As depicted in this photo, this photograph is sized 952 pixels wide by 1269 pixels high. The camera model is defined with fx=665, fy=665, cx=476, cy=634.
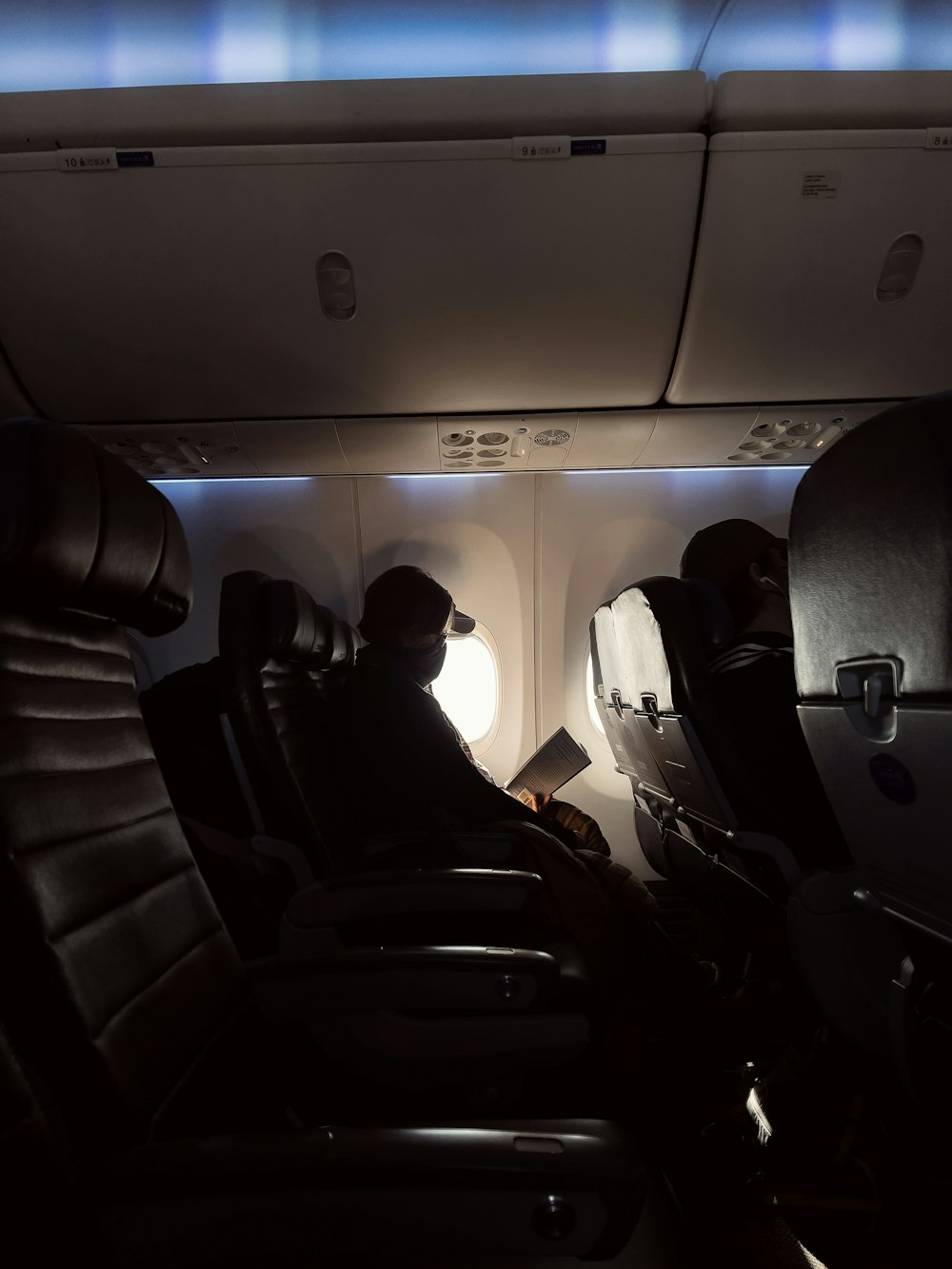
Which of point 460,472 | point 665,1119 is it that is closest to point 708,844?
point 665,1119

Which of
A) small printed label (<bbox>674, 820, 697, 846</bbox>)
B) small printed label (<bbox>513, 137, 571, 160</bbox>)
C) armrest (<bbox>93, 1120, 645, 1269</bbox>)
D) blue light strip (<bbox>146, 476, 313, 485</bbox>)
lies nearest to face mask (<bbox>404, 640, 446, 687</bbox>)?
small printed label (<bbox>674, 820, 697, 846</bbox>)

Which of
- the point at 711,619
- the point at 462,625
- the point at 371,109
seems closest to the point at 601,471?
the point at 462,625

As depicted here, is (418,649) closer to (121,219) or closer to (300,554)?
(300,554)

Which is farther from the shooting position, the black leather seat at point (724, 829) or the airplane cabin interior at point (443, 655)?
the black leather seat at point (724, 829)

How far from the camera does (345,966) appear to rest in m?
1.10

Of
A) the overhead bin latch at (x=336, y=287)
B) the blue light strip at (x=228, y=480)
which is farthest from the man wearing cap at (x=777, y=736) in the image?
the blue light strip at (x=228, y=480)

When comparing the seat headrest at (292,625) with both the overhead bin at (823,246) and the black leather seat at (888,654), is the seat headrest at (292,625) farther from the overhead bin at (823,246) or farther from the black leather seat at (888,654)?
the overhead bin at (823,246)

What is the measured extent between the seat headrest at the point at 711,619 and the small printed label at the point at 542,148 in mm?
1320

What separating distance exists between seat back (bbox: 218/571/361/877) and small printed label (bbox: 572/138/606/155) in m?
1.50

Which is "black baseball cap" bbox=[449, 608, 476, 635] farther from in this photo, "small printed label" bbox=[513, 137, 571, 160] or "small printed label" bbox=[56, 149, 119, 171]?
"small printed label" bbox=[56, 149, 119, 171]

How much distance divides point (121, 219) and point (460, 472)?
183 cm

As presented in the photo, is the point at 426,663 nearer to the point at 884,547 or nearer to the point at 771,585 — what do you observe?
the point at 771,585

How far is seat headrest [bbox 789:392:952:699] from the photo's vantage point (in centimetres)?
78

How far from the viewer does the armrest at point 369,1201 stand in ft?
2.05
